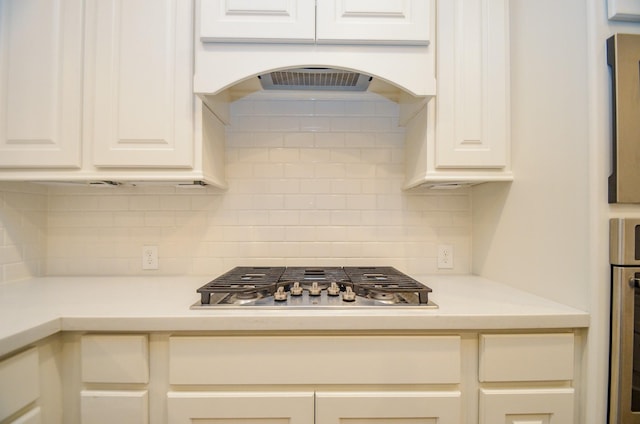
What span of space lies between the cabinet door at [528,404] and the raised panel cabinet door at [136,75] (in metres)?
1.33

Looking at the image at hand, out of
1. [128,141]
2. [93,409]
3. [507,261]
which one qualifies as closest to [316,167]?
[128,141]

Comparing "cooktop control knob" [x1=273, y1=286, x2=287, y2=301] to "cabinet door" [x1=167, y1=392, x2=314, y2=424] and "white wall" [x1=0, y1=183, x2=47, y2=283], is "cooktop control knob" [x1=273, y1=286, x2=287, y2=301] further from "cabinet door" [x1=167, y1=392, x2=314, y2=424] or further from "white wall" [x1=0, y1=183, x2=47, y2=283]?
"white wall" [x1=0, y1=183, x2=47, y2=283]

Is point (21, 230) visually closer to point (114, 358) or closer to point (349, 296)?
point (114, 358)

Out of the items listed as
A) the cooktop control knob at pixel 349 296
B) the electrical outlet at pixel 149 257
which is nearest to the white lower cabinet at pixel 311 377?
the cooktop control knob at pixel 349 296

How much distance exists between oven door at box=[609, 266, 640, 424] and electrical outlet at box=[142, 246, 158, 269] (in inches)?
67.1

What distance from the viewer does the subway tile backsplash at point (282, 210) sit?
157 cm

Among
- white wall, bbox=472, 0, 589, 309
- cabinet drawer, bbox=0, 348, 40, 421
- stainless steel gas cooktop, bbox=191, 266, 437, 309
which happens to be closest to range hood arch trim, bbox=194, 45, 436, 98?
white wall, bbox=472, 0, 589, 309

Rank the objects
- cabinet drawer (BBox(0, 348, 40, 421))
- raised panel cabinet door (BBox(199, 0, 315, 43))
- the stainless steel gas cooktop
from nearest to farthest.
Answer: cabinet drawer (BBox(0, 348, 40, 421)) → the stainless steel gas cooktop → raised panel cabinet door (BBox(199, 0, 315, 43))

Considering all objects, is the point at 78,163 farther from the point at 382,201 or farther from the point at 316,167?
the point at 382,201

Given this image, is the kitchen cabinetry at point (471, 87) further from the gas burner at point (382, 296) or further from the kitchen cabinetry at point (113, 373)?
the kitchen cabinetry at point (113, 373)

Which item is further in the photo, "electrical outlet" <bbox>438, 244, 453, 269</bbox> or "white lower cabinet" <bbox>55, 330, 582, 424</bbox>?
"electrical outlet" <bbox>438, 244, 453, 269</bbox>

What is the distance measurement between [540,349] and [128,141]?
1.51m

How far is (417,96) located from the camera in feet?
4.07

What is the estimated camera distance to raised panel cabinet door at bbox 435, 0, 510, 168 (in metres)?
1.25
